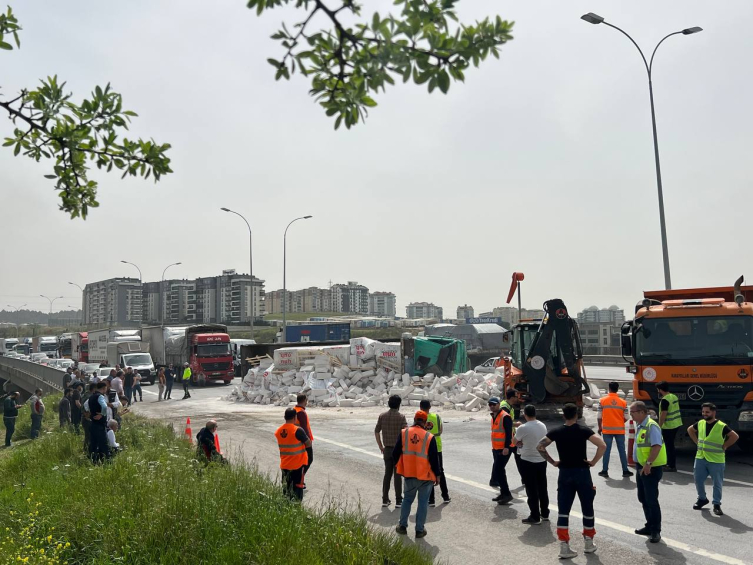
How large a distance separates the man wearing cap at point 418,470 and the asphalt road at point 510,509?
0.96 feet

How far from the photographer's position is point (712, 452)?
8719 mm

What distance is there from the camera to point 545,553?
725cm

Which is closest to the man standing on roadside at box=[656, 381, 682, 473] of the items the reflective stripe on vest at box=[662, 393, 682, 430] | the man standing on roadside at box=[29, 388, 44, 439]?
the reflective stripe on vest at box=[662, 393, 682, 430]

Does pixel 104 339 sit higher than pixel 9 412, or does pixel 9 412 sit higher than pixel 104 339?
pixel 104 339

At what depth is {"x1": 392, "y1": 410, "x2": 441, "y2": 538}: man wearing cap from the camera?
7766mm

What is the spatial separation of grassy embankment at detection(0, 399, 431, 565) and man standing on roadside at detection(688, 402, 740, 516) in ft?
15.4

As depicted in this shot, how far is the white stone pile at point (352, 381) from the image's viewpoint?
23.3 metres

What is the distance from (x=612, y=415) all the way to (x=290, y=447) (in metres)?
5.94

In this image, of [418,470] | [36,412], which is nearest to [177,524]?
[418,470]

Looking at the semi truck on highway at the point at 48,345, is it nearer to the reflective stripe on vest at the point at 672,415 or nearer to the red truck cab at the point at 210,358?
the red truck cab at the point at 210,358

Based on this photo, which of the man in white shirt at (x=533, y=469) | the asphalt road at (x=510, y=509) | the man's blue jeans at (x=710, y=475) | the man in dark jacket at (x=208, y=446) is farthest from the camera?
the man in dark jacket at (x=208, y=446)

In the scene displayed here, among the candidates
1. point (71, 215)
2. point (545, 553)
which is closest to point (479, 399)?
point (545, 553)

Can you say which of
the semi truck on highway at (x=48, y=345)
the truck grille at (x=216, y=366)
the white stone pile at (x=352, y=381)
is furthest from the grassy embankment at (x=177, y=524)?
the semi truck on highway at (x=48, y=345)

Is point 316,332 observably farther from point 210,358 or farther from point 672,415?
point 672,415
